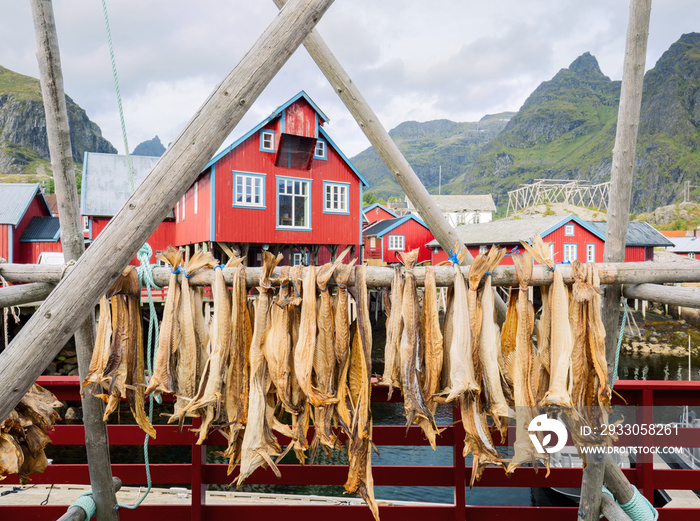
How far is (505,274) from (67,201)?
2.51 m

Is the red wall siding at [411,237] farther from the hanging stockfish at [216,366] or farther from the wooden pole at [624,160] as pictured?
the hanging stockfish at [216,366]

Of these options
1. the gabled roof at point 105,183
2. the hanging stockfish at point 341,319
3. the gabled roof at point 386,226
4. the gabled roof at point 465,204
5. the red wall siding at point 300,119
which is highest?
the gabled roof at point 465,204

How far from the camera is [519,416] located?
218cm

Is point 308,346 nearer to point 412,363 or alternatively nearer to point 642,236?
point 412,363

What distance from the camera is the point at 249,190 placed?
60.2 ft

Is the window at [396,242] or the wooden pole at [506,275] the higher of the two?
the window at [396,242]

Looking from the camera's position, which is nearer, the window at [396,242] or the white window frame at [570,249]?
the white window frame at [570,249]

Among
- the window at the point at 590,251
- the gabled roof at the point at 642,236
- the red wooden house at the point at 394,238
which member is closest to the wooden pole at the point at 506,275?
the window at the point at 590,251

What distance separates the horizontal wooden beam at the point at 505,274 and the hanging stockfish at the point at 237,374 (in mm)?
92

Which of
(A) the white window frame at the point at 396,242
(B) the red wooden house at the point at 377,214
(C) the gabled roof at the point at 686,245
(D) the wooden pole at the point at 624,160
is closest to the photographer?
(D) the wooden pole at the point at 624,160

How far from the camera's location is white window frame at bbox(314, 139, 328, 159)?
63.9 feet

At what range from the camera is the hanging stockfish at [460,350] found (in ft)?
6.86

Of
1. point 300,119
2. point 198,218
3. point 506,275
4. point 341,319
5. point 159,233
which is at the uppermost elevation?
point 300,119

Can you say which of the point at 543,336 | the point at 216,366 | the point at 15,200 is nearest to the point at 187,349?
the point at 216,366
